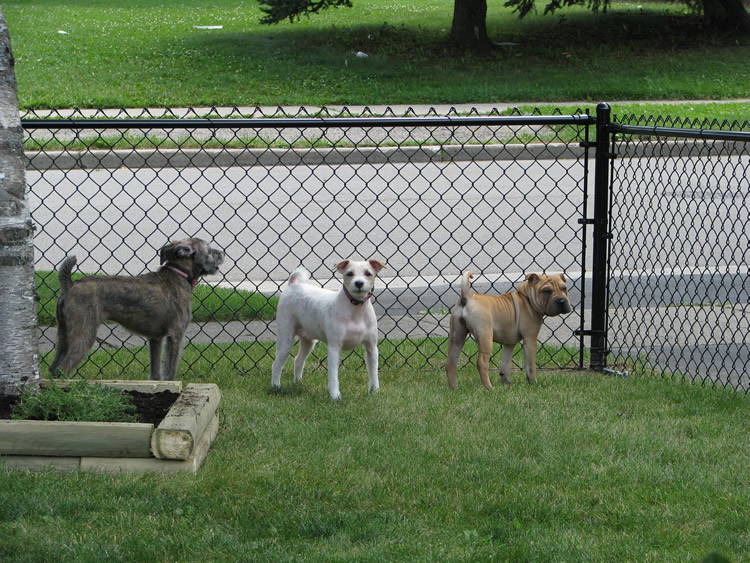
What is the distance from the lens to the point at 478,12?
20.9 metres

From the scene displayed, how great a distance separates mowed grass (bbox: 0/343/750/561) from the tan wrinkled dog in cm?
25

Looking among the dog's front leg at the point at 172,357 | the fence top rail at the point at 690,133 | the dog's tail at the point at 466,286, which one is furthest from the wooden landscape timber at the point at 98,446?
the fence top rail at the point at 690,133

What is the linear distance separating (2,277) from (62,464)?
2.74 feet

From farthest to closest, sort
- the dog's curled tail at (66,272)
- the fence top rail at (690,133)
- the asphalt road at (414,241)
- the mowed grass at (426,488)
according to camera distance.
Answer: the asphalt road at (414,241)
the fence top rail at (690,133)
the dog's curled tail at (66,272)
the mowed grass at (426,488)

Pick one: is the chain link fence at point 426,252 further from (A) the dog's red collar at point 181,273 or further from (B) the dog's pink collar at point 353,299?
(B) the dog's pink collar at point 353,299

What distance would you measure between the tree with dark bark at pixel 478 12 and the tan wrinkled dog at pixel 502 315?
50.2ft

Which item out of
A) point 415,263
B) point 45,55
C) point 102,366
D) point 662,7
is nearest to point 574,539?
point 102,366

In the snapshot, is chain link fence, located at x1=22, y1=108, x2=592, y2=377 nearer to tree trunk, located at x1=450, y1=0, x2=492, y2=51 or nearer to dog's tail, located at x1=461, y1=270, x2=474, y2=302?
→ dog's tail, located at x1=461, y1=270, x2=474, y2=302

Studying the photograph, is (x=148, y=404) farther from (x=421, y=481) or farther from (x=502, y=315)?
(x=502, y=315)

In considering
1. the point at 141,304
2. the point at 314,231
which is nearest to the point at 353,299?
the point at 141,304

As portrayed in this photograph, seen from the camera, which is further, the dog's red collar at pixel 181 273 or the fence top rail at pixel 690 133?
the dog's red collar at pixel 181 273

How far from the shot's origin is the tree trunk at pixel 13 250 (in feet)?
12.8

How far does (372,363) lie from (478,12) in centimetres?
1727

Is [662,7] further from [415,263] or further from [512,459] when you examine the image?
[512,459]
